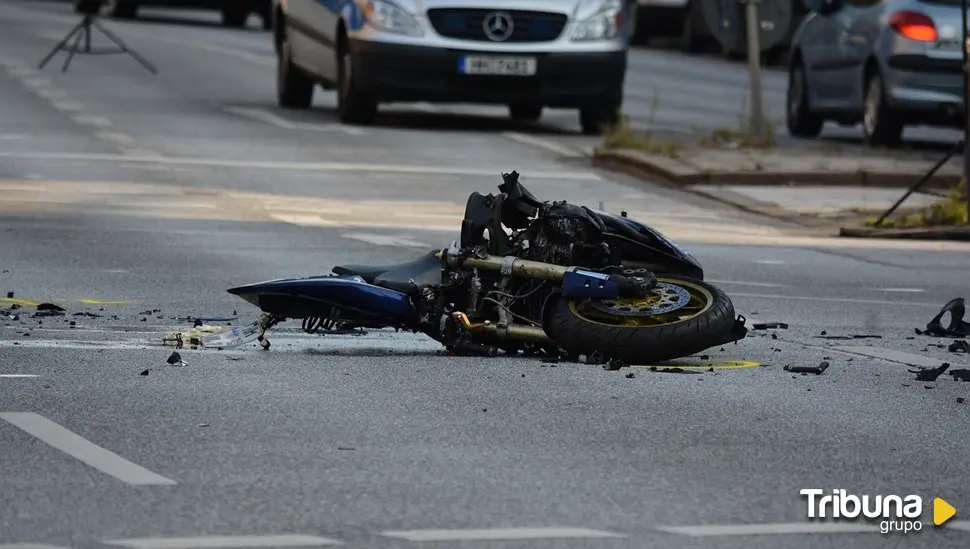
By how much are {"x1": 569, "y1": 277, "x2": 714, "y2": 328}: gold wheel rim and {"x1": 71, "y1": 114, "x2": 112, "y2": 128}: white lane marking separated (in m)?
14.1

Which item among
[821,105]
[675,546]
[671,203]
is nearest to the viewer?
[675,546]

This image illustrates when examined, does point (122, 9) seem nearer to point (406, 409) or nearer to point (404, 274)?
point (404, 274)

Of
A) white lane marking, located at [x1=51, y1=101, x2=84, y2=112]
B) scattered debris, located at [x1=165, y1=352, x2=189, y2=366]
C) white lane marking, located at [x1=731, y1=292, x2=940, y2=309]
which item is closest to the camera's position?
scattered debris, located at [x1=165, y1=352, x2=189, y2=366]

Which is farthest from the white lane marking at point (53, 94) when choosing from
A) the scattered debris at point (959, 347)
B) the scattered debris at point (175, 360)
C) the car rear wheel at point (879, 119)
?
the scattered debris at point (175, 360)

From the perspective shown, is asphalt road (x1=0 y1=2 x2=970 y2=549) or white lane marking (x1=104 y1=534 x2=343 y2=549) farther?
asphalt road (x1=0 y1=2 x2=970 y2=549)

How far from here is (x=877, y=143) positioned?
894 inches

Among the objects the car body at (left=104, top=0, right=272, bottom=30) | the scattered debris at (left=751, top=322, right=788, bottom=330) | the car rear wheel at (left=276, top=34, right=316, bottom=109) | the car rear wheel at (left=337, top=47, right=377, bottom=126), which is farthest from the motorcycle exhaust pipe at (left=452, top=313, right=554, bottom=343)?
the car body at (left=104, top=0, right=272, bottom=30)

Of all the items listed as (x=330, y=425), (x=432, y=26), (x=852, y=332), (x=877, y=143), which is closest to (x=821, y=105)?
(x=877, y=143)

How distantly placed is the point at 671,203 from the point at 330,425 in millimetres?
10882

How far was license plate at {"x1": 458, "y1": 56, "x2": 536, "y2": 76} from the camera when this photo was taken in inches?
880

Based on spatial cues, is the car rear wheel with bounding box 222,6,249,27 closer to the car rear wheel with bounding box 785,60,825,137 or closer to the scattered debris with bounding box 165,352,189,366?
the car rear wheel with bounding box 785,60,825,137

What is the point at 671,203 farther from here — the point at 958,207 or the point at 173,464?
the point at 173,464

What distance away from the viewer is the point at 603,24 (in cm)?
2294

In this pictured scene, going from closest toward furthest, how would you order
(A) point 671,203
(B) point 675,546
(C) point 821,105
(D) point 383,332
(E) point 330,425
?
(B) point 675,546 < (E) point 330,425 < (D) point 383,332 < (A) point 671,203 < (C) point 821,105
